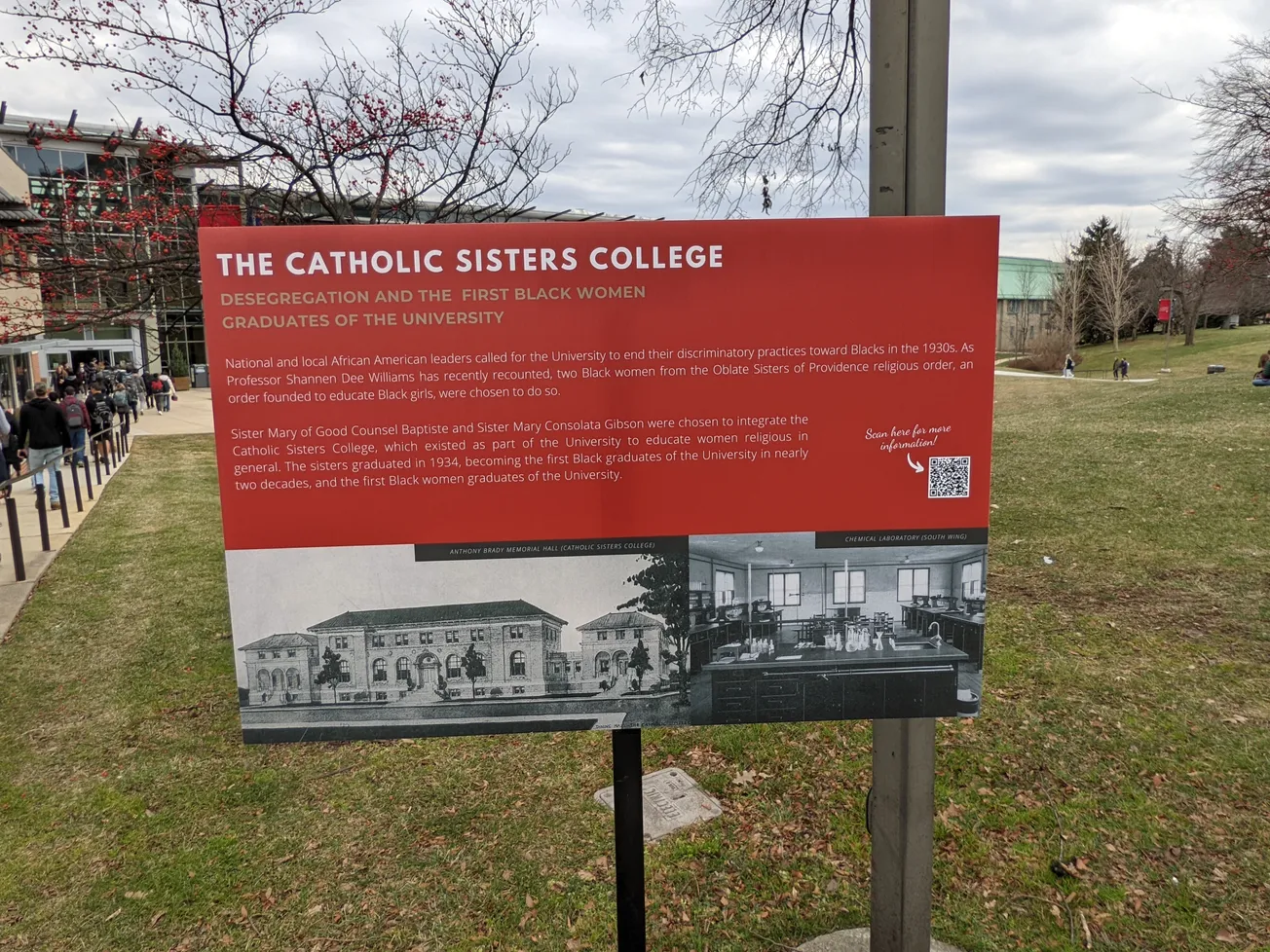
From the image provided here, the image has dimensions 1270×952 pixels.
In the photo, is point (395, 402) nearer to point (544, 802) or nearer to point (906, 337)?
point (906, 337)

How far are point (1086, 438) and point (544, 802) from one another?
13.7 metres

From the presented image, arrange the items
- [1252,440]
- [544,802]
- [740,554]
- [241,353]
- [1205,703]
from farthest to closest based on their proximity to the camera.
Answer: [1252,440], [1205,703], [544,802], [740,554], [241,353]

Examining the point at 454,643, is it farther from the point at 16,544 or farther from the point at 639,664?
the point at 16,544

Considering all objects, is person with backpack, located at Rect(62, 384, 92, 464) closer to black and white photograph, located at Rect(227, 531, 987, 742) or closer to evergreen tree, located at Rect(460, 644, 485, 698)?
black and white photograph, located at Rect(227, 531, 987, 742)

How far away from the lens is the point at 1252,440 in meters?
13.1

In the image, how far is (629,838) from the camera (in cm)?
287

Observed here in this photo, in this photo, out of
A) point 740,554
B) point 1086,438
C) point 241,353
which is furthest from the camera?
point 1086,438

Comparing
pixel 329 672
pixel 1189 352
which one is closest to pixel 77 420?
pixel 329 672

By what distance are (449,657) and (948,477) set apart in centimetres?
159

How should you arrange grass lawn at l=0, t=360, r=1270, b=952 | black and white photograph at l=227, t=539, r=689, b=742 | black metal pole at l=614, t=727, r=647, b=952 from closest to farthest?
black and white photograph at l=227, t=539, r=689, b=742
black metal pole at l=614, t=727, r=647, b=952
grass lawn at l=0, t=360, r=1270, b=952

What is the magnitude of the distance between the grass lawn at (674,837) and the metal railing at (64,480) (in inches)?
64.0

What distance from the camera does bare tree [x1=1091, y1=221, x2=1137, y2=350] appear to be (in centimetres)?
5503

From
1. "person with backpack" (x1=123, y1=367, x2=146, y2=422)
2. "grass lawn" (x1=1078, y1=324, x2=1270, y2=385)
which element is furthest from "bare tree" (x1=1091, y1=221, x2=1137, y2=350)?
"person with backpack" (x1=123, y1=367, x2=146, y2=422)

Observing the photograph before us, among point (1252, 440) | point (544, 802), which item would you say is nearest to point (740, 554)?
point (544, 802)
